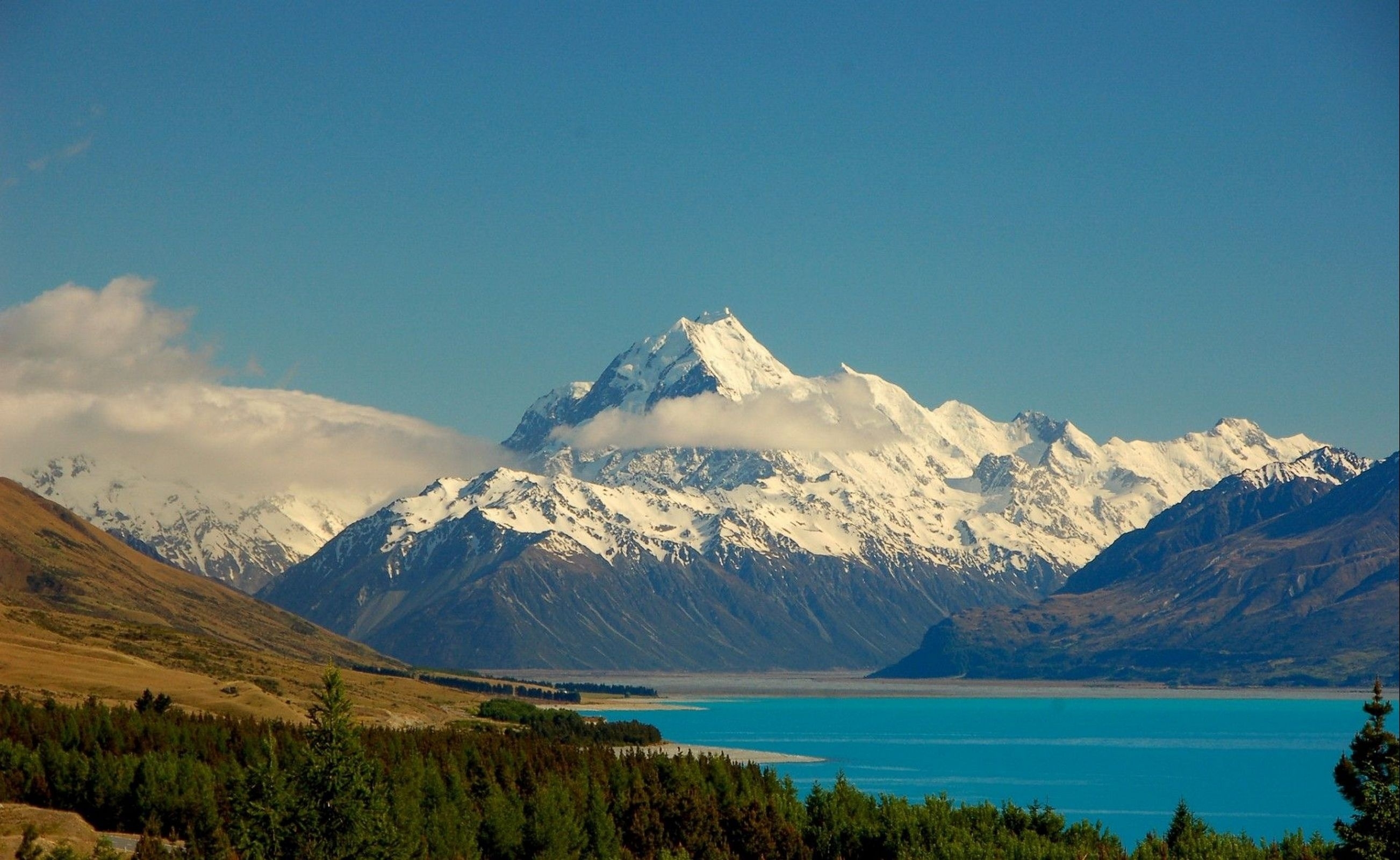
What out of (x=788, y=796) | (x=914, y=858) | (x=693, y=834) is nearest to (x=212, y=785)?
(x=693, y=834)

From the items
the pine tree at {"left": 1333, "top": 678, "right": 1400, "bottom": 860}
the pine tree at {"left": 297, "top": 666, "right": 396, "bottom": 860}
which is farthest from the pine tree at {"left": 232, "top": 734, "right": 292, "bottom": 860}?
the pine tree at {"left": 1333, "top": 678, "right": 1400, "bottom": 860}

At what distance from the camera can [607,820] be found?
11962 cm

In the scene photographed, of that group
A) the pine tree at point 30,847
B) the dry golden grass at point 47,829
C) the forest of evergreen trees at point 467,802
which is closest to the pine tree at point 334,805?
the forest of evergreen trees at point 467,802

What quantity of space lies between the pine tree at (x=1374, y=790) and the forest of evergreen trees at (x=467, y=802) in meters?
0.13

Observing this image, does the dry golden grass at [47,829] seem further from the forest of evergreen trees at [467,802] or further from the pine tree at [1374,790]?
the pine tree at [1374,790]

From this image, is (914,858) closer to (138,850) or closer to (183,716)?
(138,850)

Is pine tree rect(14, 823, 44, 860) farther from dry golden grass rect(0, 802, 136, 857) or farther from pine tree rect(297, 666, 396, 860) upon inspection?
pine tree rect(297, 666, 396, 860)

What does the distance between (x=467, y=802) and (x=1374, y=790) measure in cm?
7061

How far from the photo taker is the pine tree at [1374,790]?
243 ft

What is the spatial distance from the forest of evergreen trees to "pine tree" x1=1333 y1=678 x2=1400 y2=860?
13 centimetres

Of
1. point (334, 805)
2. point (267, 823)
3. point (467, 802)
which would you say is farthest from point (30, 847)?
point (467, 802)

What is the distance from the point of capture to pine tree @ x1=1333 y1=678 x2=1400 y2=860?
243ft

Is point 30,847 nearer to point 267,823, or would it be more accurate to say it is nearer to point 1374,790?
point 267,823

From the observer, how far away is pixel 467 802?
416ft
